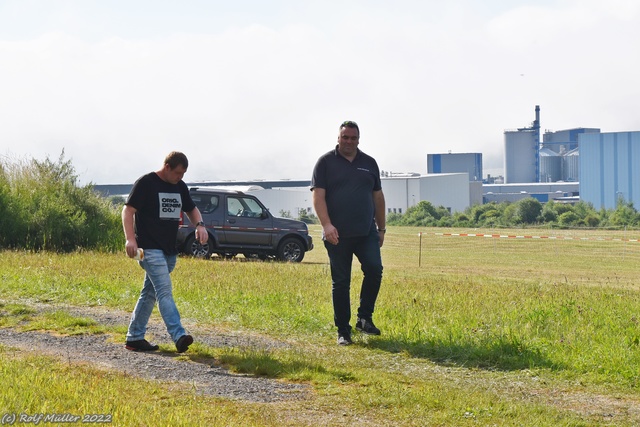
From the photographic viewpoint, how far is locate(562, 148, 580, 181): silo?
553 feet

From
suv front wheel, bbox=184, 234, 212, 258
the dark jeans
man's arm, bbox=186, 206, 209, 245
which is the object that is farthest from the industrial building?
man's arm, bbox=186, 206, 209, 245

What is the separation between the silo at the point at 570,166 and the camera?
169 metres

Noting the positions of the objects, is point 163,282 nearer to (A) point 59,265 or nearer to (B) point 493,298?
(B) point 493,298

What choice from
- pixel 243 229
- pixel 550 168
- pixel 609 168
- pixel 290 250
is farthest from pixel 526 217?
pixel 550 168

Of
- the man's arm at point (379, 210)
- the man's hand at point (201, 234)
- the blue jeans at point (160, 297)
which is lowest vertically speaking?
the blue jeans at point (160, 297)

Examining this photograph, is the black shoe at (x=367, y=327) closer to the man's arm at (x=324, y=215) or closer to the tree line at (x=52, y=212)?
the man's arm at (x=324, y=215)

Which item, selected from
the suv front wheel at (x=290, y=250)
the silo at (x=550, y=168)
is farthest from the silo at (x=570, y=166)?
the suv front wheel at (x=290, y=250)

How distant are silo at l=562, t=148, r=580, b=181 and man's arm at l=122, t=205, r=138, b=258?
547 ft

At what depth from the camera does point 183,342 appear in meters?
7.88

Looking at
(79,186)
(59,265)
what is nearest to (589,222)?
(79,186)

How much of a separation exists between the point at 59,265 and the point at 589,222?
5807cm

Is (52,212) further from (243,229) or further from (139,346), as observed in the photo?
(139,346)

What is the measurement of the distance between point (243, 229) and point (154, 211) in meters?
16.6

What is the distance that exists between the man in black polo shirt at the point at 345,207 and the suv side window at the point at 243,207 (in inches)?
625
